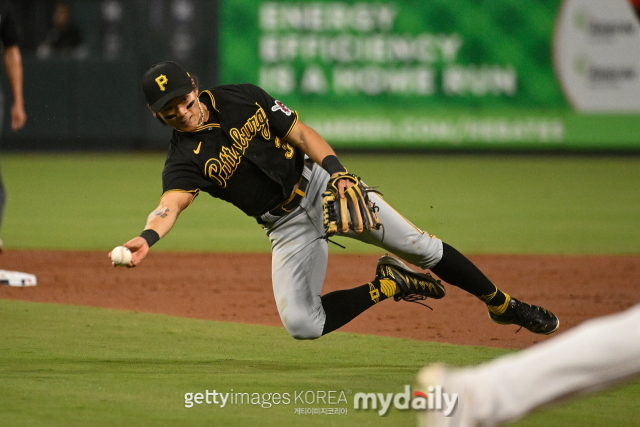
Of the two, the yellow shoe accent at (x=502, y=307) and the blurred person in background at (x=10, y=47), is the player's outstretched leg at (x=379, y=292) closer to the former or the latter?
the yellow shoe accent at (x=502, y=307)

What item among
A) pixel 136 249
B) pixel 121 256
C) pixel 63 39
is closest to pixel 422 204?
pixel 136 249

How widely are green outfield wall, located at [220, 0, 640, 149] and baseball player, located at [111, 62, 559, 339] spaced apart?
11.6 m

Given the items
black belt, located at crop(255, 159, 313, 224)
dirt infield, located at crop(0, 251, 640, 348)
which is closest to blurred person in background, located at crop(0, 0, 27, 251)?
dirt infield, located at crop(0, 251, 640, 348)

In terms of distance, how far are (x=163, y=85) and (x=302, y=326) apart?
127 centimetres

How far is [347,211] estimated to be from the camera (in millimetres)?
3785

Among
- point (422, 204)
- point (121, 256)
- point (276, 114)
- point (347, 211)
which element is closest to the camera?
point (121, 256)

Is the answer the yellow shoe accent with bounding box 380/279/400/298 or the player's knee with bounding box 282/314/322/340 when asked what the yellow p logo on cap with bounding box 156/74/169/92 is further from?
the yellow shoe accent with bounding box 380/279/400/298

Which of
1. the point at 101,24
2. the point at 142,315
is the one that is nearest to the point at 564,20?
the point at 101,24

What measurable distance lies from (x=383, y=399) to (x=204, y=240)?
531 cm

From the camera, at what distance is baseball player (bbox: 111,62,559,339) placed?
383 centimetres

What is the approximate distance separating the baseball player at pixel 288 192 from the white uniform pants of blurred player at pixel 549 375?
175 centimetres

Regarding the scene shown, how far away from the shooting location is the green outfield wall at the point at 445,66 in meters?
15.6

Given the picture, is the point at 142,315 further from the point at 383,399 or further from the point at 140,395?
the point at 383,399

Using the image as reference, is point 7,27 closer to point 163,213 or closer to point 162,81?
point 162,81
